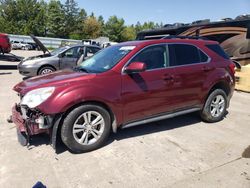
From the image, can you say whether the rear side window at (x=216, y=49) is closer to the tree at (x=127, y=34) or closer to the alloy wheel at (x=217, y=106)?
the alloy wheel at (x=217, y=106)

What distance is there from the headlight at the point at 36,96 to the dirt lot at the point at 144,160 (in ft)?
2.62

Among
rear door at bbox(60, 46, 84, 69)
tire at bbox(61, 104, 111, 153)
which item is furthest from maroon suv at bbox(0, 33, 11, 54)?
tire at bbox(61, 104, 111, 153)

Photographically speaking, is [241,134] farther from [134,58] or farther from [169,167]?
[134,58]

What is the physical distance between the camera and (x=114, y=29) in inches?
3054

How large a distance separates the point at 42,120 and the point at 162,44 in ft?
8.33

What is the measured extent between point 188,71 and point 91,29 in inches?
2933

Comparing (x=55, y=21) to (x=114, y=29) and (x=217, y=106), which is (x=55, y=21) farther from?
(x=217, y=106)

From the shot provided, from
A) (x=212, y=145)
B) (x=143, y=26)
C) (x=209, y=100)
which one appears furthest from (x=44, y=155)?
(x=143, y=26)

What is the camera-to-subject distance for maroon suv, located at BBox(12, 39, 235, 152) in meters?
4.03

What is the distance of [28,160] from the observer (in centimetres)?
398

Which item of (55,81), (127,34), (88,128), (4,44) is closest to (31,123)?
(55,81)

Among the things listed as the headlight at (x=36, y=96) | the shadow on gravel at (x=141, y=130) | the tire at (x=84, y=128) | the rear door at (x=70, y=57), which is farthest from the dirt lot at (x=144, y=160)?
the rear door at (x=70, y=57)

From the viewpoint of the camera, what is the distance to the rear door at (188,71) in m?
5.10

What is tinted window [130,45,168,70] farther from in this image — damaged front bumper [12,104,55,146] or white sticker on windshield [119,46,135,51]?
damaged front bumper [12,104,55,146]
